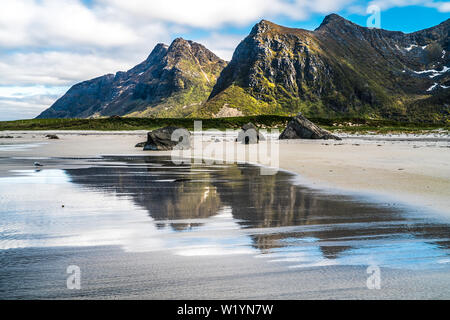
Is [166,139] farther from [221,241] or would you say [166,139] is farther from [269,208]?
[221,241]

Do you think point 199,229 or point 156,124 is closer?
point 199,229

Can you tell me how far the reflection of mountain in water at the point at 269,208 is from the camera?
5.58m

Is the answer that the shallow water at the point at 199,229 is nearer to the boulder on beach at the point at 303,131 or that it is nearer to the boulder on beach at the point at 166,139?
the boulder on beach at the point at 166,139

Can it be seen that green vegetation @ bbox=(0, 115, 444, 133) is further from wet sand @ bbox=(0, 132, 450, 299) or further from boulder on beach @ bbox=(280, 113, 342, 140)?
wet sand @ bbox=(0, 132, 450, 299)

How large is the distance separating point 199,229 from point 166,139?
2061 centimetres

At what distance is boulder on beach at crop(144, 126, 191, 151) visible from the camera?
2586 cm

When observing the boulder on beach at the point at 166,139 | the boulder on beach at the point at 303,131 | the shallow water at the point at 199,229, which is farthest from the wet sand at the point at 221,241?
Result: the boulder on beach at the point at 303,131

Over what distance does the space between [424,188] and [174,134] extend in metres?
19.1

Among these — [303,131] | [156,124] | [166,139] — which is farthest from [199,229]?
[156,124]

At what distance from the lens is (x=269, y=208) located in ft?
24.6

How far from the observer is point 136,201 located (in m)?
8.19

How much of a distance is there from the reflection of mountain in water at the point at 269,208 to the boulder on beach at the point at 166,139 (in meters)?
13.2

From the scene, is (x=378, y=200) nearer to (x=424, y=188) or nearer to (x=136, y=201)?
(x=424, y=188)

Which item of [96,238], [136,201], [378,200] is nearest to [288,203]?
[378,200]
